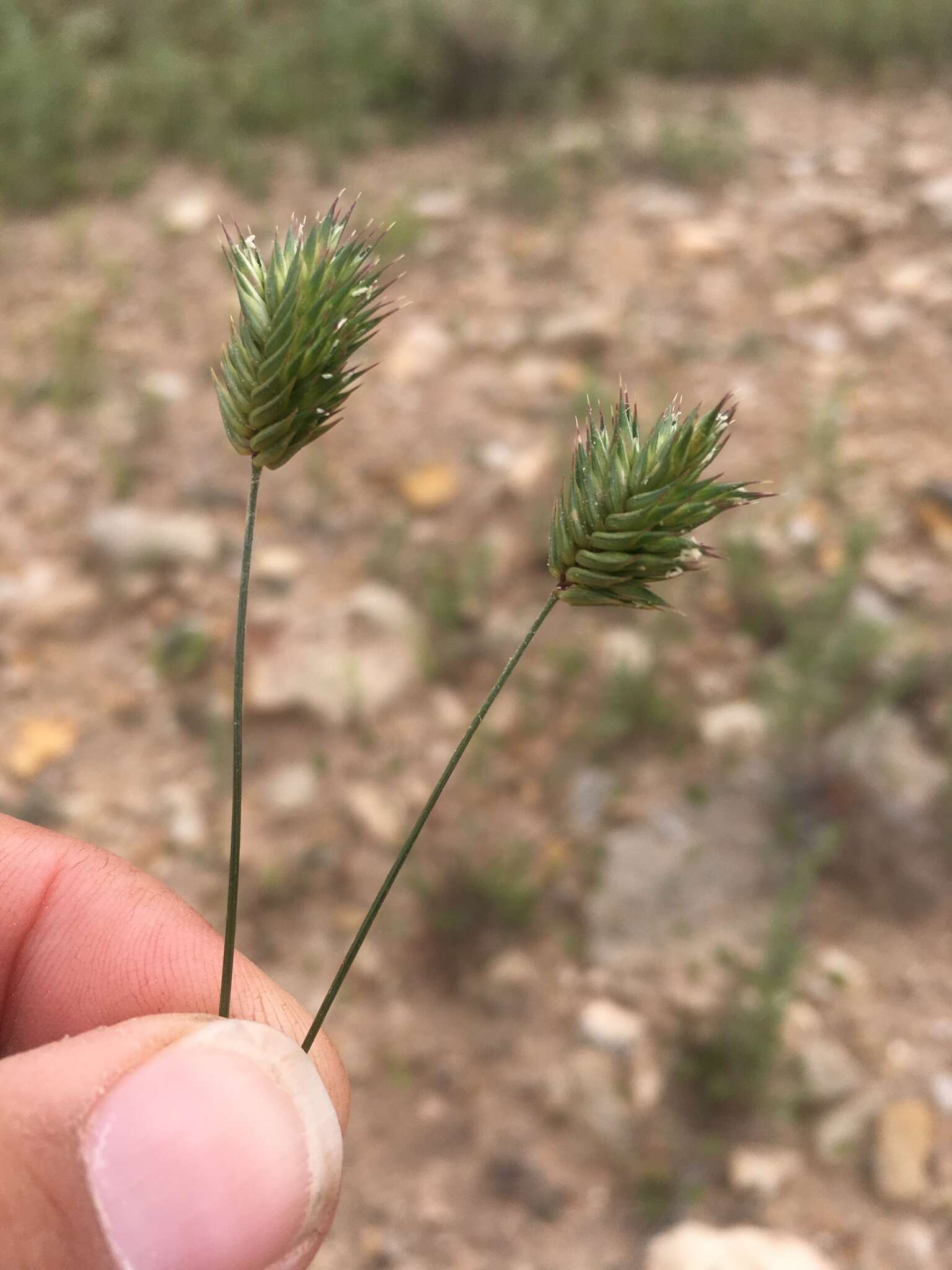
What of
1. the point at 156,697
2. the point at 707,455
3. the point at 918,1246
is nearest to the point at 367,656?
the point at 156,697

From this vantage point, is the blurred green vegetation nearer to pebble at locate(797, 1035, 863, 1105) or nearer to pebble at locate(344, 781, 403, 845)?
pebble at locate(344, 781, 403, 845)

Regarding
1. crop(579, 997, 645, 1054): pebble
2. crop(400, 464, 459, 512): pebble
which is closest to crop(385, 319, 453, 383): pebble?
crop(400, 464, 459, 512): pebble

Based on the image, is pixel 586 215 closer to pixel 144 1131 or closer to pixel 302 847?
pixel 302 847

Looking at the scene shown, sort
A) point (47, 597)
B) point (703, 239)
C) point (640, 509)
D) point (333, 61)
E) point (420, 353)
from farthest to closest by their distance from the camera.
Result: point (333, 61)
point (703, 239)
point (420, 353)
point (47, 597)
point (640, 509)

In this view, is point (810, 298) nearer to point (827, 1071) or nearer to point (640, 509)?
point (827, 1071)

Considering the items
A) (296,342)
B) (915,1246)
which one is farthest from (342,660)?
(296,342)

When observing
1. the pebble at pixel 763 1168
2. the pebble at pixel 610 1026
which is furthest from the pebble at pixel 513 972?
the pebble at pixel 763 1168

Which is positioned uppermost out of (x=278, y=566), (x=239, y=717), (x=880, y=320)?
(x=880, y=320)
